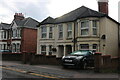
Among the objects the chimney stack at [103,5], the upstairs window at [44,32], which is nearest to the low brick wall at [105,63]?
the chimney stack at [103,5]

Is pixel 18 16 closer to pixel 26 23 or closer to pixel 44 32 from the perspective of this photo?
pixel 26 23

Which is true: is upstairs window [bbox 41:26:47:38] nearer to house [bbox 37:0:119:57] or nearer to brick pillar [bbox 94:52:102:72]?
house [bbox 37:0:119:57]

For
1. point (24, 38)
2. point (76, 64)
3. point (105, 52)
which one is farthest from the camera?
point (24, 38)

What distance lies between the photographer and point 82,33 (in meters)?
19.2

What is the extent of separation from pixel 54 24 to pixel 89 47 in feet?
24.9

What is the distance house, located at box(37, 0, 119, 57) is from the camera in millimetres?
18328

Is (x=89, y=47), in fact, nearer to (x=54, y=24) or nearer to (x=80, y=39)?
(x=80, y=39)

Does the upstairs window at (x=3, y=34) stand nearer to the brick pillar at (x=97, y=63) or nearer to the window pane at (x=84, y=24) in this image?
the window pane at (x=84, y=24)

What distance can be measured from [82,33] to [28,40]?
14692 mm

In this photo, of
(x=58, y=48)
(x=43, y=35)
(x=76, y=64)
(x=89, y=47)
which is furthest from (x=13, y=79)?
(x=43, y=35)

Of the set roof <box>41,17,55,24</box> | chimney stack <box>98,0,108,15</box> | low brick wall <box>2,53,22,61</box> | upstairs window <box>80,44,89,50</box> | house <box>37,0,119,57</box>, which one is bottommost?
low brick wall <box>2,53,22,61</box>

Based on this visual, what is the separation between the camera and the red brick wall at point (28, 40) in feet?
98.3

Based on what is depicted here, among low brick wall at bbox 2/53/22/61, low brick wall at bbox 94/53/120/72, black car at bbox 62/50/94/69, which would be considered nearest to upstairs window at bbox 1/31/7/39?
low brick wall at bbox 2/53/22/61

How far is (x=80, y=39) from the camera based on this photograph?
1894 cm
